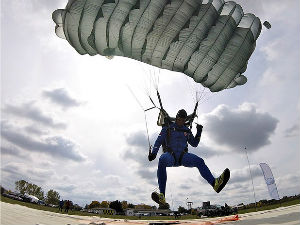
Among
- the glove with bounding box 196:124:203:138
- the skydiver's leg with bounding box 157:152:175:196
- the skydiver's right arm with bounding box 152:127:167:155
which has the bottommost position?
the skydiver's leg with bounding box 157:152:175:196

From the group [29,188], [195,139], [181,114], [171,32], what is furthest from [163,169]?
[29,188]

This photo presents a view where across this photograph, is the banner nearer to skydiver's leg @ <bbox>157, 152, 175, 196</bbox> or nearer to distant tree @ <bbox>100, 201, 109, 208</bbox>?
skydiver's leg @ <bbox>157, 152, 175, 196</bbox>

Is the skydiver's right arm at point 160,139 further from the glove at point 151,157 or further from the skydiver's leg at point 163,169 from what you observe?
the skydiver's leg at point 163,169

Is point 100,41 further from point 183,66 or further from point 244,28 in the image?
point 244,28

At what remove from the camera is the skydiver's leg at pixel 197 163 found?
28.3ft

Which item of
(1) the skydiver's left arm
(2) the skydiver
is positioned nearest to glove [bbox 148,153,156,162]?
(2) the skydiver

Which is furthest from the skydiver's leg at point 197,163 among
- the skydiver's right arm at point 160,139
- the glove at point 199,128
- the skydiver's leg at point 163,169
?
the glove at point 199,128

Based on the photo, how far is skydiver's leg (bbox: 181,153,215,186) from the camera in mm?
8633

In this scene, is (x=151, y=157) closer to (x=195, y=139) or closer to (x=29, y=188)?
(x=195, y=139)

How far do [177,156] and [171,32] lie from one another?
4.12 metres

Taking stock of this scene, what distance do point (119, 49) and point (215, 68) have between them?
359cm

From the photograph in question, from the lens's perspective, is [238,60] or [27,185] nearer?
[238,60]

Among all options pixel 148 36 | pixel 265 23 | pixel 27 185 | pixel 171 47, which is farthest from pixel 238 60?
pixel 27 185

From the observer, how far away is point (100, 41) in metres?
9.11
